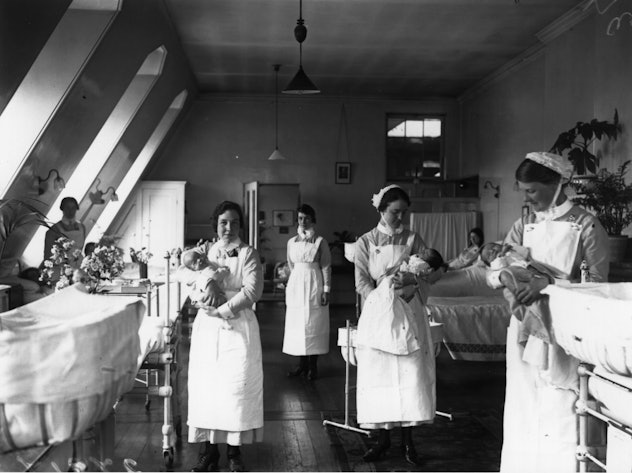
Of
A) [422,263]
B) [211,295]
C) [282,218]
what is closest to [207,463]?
[211,295]

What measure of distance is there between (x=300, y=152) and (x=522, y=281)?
11355 mm

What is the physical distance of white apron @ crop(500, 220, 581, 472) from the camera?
9.85 feet

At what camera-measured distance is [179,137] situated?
1358 centimetres

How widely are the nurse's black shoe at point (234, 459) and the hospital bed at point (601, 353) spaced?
6.62ft

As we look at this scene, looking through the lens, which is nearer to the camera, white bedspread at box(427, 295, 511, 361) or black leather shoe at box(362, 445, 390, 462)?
black leather shoe at box(362, 445, 390, 462)

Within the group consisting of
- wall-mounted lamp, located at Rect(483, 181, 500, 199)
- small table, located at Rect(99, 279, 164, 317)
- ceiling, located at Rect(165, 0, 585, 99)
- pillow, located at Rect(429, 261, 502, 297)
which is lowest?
pillow, located at Rect(429, 261, 502, 297)

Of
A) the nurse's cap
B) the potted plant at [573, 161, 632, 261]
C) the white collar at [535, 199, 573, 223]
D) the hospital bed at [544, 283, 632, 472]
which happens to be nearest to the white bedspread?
the potted plant at [573, 161, 632, 261]

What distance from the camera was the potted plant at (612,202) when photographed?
6.09 m

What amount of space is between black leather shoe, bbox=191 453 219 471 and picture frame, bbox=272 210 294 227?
9605 millimetres

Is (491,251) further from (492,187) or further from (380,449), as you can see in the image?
(492,187)

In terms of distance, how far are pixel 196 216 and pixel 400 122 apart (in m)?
4.31

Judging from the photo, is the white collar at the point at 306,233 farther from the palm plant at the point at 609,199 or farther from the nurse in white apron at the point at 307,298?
the palm plant at the point at 609,199

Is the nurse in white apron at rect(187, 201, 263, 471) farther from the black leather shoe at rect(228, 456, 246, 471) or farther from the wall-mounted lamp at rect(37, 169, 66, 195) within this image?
the wall-mounted lamp at rect(37, 169, 66, 195)

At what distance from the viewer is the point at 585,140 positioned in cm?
716
